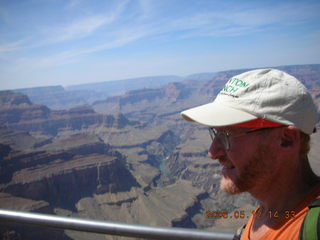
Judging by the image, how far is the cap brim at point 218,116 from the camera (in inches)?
62.8

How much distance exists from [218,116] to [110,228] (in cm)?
118

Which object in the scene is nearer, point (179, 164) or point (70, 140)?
point (70, 140)

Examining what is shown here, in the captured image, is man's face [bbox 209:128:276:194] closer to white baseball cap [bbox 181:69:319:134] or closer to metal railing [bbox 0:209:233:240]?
white baseball cap [bbox 181:69:319:134]

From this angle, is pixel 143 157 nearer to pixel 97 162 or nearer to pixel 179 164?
pixel 179 164

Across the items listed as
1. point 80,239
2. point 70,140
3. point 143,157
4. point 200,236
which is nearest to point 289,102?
point 200,236

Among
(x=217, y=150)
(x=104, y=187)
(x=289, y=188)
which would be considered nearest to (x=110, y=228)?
(x=217, y=150)

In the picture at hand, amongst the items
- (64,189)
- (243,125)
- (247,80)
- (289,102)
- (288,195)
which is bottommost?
(64,189)

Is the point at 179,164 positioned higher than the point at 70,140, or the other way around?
the point at 70,140

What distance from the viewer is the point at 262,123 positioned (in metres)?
1.58

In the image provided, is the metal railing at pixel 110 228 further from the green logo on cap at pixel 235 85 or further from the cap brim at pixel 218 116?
the green logo on cap at pixel 235 85

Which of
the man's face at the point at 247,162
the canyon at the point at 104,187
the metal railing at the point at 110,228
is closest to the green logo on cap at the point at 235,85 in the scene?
the man's face at the point at 247,162

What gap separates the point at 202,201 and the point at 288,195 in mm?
67319

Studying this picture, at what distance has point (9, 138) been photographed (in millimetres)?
99125

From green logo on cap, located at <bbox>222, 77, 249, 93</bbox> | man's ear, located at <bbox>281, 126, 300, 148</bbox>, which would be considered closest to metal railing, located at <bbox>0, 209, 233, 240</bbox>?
man's ear, located at <bbox>281, 126, 300, 148</bbox>
